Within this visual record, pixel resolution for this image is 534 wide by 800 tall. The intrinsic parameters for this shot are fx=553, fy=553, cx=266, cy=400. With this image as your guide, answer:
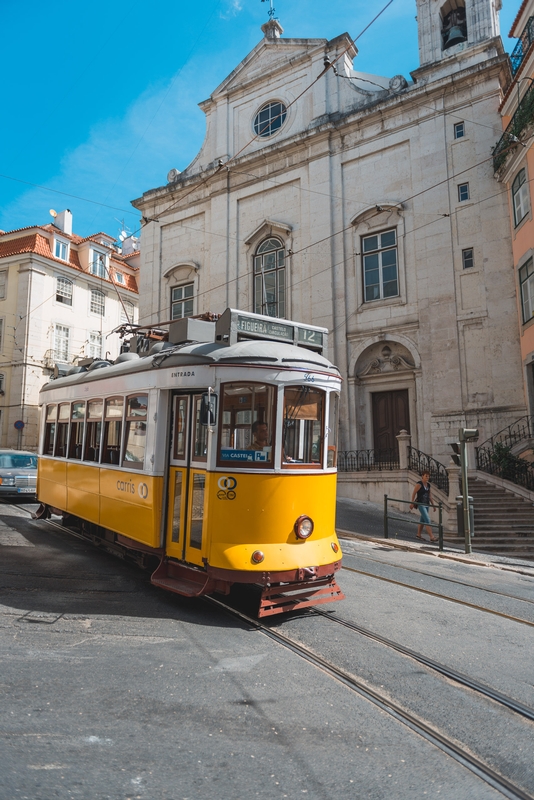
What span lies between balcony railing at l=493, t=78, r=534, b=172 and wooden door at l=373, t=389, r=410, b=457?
8254 millimetres

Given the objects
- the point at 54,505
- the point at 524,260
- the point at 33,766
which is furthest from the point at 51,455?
the point at 524,260

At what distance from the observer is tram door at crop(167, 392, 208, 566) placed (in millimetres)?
6719

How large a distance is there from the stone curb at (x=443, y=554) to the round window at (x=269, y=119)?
1901 cm

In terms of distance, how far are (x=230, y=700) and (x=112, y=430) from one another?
4956 millimetres

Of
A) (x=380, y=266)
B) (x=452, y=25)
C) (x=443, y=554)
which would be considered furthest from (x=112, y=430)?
(x=452, y=25)

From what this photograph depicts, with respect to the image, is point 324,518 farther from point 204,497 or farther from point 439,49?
point 439,49

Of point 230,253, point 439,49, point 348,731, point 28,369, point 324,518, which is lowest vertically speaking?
point 348,731

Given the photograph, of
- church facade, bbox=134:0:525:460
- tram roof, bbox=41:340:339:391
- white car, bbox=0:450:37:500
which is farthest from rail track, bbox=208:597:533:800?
church facade, bbox=134:0:525:460

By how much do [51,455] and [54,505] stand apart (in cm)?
101

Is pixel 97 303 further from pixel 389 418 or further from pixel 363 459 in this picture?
pixel 363 459

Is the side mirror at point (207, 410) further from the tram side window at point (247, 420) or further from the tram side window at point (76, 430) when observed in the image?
the tram side window at point (76, 430)

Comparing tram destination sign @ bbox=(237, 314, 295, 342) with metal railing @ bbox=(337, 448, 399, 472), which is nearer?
tram destination sign @ bbox=(237, 314, 295, 342)

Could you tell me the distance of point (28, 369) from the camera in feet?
108

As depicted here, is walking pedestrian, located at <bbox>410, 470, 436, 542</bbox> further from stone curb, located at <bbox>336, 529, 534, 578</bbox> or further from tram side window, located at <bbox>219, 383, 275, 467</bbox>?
tram side window, located at <bbox>219, 383, 275, 467</bbox>
